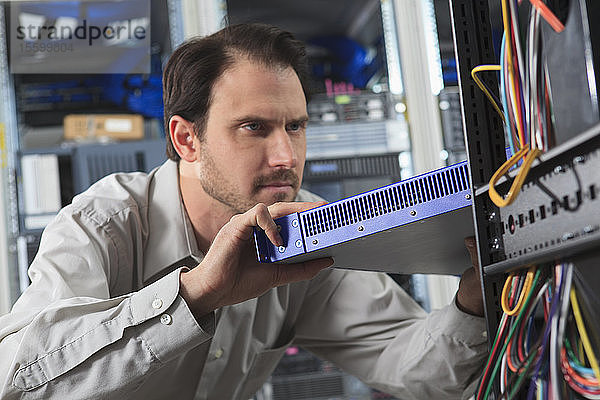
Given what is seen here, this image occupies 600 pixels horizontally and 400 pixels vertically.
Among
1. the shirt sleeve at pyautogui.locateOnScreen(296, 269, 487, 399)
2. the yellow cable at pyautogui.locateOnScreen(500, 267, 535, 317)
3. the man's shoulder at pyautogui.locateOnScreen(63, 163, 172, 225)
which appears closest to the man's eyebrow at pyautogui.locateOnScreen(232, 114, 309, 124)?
the man's shoulder at pyautogui.locateOnScreen(63, 163, 172, 225)

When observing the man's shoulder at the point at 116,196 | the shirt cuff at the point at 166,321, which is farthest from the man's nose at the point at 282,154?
the shirt cuff at the point at 166,321

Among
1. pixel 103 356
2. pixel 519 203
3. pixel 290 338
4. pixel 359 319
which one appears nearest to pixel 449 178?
pixel 519 203

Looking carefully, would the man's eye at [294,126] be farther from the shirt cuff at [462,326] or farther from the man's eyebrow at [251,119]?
the shirt cuff at [462,326]

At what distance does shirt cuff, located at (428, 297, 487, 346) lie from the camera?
1.06 metres

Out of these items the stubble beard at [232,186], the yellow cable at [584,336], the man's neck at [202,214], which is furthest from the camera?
the man's neck at [202,214]

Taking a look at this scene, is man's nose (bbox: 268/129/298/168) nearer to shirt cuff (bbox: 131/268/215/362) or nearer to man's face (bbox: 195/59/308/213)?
man's face (bbox: 195/59/308/213)

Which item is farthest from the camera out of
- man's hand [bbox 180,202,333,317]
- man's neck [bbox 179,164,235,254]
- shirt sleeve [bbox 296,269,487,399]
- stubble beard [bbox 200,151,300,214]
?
man's neck [bbox 179,164,235,254]

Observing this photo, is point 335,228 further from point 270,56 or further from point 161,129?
point 161,129

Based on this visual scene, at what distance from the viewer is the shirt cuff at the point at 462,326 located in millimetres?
1062

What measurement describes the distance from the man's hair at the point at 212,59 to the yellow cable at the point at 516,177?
0.78m

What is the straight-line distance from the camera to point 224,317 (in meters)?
1.31

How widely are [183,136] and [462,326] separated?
0.67 metres

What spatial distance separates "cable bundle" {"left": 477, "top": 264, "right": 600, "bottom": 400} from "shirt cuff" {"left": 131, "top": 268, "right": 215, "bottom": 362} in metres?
0.39

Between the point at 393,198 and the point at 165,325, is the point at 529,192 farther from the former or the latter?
the point at 165,325
